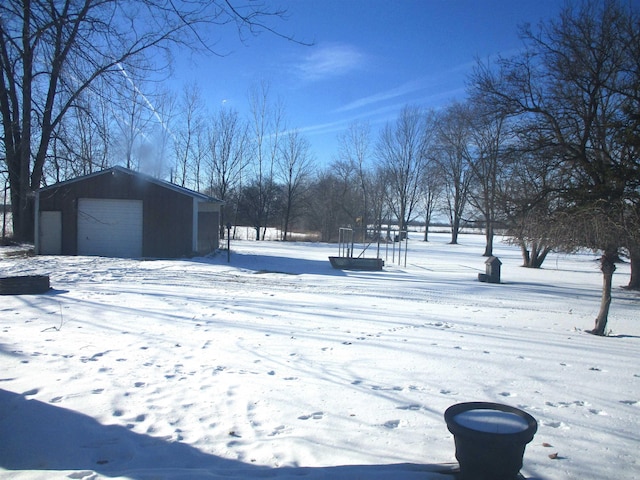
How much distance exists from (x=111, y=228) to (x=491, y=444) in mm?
20701

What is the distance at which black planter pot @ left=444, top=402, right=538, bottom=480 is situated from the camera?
297 cm

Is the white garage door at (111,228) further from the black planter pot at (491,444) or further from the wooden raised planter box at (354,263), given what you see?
the black planter pot at (491,444)

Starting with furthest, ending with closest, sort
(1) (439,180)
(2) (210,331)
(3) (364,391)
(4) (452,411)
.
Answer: (1) (439,180) → (2) (210,331) → (3) (364,391) → (4) (452,411)

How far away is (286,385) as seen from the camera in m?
5.36

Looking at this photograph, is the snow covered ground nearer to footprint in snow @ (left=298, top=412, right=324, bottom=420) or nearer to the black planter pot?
footprint in snow @ (left=298, top=412, right=324, bottom=420)

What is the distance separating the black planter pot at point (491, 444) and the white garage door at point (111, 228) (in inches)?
782

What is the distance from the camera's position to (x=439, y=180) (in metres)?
49.8

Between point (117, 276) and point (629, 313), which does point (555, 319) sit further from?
Result: point (117, 276)

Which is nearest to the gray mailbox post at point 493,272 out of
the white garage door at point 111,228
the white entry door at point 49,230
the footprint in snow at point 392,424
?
the white garage door at point 111,228

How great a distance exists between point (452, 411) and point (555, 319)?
8532mm

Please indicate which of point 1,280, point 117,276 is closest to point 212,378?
point 1,280

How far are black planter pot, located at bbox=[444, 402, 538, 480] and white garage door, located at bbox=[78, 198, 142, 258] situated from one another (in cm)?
1986

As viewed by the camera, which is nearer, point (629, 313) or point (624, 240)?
point (624, 240)

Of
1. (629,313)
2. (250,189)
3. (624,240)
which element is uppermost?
(250,189)
